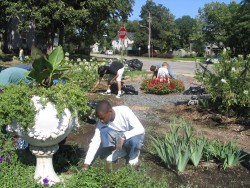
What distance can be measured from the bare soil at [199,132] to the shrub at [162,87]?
2.16 meters

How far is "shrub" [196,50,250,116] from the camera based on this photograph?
314 inches

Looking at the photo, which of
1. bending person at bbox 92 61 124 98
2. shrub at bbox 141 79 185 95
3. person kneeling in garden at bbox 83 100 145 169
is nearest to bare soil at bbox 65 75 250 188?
person kneeling in garden at bbox 83 100 145 169

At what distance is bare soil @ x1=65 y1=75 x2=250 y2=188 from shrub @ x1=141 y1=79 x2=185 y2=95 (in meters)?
2.16

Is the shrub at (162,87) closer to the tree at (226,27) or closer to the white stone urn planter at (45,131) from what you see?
the white stone urn planter at (45,131)

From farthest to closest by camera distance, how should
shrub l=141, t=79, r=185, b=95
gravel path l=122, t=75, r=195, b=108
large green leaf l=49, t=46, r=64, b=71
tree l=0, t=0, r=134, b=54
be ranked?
1. tree l=0, t=0, r=134, b=54
2. shrub l=141, t=79, r=185, b=95
3. gravel path l=122, t=75, r=195, b=108
4. large green leaf l=49, t=46, r=64, b=71

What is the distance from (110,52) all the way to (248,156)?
279 ft

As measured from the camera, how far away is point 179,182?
4.46 m

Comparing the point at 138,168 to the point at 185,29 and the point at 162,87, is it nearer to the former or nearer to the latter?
the point at 162,87

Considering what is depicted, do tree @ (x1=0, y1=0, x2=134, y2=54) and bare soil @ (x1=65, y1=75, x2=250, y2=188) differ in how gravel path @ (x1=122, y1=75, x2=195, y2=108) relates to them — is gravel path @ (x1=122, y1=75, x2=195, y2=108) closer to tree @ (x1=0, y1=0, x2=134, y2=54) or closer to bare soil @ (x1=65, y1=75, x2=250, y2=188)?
bare soil @ (x1=65, y1=75, x2=250, y2=188)

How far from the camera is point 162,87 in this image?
1333 cm

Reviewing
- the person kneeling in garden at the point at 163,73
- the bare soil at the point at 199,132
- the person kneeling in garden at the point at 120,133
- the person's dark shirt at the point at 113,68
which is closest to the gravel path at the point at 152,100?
the bare soil at the point at 199,132

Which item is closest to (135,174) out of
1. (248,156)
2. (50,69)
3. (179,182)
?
(179,182)

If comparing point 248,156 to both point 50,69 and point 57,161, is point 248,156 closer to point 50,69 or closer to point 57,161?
point 57,161

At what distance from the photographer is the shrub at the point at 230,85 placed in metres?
7.97
